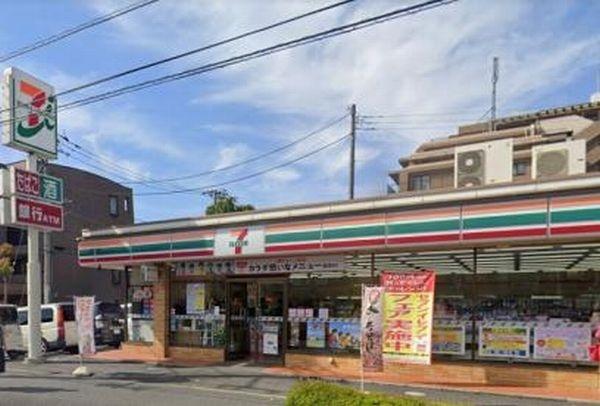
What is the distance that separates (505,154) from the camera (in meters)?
19.4

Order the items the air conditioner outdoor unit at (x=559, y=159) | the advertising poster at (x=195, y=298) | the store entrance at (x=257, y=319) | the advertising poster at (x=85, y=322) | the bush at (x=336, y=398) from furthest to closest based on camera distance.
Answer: the advertising poster at (x=195, y=298), the store entrance at (x=257, y=319), the advertising poster at (x=85, y=322), the air conditioner outdoor unit at (x=559, y=159), the bush at (x=336, y=398)

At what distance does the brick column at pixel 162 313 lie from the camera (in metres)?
21.0

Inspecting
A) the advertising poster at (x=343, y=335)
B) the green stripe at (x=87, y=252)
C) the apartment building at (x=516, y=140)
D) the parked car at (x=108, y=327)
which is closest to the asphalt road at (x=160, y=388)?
the advertising poster at (x=343, y=335)

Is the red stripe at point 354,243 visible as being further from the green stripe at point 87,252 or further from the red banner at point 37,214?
the red banner at point 37,214

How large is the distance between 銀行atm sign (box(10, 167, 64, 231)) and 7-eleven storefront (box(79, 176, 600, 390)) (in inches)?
77.6

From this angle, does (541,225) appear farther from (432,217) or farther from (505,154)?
(505,154)

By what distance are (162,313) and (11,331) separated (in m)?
6.36

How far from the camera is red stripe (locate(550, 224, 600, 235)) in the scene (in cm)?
1320

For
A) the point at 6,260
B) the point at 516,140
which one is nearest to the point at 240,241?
the point at 6,260

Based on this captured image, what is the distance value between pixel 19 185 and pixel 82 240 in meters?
2.72

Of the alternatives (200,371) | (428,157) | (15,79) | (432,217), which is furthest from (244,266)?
(428,157)

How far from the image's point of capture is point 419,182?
2793 inches

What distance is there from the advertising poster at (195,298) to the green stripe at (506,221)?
28.0 ft

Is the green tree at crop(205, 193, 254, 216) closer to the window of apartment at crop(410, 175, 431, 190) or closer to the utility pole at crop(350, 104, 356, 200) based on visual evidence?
the utility pole at crop(350, 104, 356, 200)
